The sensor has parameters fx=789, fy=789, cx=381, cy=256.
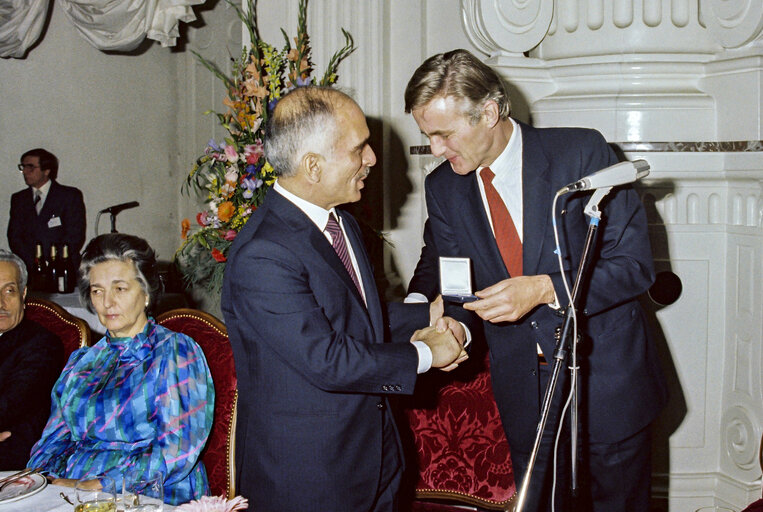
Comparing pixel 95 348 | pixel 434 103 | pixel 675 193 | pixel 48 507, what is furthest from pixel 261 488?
pixel 675 193

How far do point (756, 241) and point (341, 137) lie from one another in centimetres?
213

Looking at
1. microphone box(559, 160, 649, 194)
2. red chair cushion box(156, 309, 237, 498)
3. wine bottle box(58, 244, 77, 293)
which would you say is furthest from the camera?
wine bottle box(58, 244, 77, 293)

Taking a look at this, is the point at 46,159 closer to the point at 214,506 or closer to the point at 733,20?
the point at 733,20

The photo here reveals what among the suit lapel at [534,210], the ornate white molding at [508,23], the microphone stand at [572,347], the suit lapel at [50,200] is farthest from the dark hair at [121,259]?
the suit lapel at [50,200]

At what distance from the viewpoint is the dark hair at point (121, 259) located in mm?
2666

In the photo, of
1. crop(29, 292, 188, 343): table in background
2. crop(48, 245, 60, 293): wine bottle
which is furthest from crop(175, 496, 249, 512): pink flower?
crop(48, 245, 60, 293): wine bottle

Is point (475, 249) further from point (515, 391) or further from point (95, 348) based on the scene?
point (95, 348)

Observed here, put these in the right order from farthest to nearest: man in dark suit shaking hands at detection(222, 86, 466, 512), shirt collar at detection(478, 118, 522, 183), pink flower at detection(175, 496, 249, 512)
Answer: shirt collar at detection(478, 118, 522, 183) → man in dark suit shaking hands at detection(222, 86, 466, 512) → pink flower at detection(175, 496, 249, 512)

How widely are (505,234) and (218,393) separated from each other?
3.49ft

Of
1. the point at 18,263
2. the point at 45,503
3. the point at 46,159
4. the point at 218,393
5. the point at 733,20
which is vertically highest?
the point at 733,20

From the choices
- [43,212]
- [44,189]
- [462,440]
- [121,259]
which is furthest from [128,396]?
[44,189]

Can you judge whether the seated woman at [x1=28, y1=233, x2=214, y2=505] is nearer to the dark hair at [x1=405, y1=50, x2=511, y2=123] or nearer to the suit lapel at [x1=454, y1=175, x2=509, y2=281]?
the suit lapel at [x1=454, y1=175, x2=509, y2=281]

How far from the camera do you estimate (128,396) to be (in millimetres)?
2447

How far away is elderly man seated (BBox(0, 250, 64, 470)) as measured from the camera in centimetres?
284
